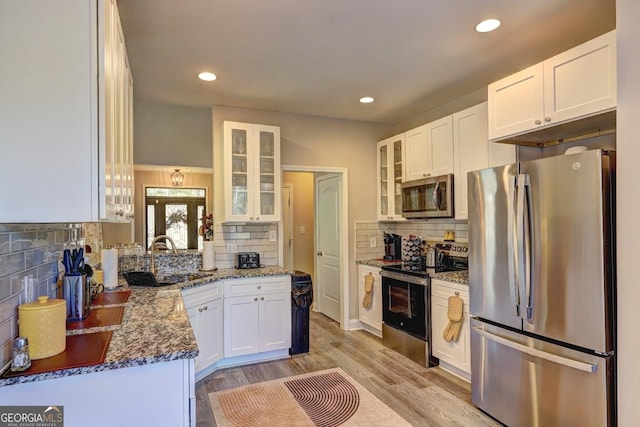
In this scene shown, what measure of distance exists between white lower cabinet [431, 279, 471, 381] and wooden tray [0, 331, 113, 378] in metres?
2.62

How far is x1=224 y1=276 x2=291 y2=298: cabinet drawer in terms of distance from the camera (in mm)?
3561

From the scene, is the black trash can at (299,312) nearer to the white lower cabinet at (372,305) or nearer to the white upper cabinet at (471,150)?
the white lower cabinet at (372,305)

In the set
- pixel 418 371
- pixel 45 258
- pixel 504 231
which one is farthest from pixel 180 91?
pixel 418 371

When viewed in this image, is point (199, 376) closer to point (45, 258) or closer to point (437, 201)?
point (45, 258)

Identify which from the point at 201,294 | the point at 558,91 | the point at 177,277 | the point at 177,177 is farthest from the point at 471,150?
the point at 177,177

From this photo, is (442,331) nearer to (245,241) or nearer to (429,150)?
(429,150)

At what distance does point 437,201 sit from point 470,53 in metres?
1.37

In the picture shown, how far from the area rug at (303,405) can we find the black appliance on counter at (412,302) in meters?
0.78

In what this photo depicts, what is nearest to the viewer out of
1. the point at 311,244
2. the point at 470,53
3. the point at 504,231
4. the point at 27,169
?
the point at 27,169

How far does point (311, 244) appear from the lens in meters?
6.73

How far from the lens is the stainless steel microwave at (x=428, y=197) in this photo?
3.60 metres

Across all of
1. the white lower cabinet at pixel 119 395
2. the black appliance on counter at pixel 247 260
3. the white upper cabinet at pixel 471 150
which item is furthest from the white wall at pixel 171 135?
the white lower cabinet at pixel 119 395

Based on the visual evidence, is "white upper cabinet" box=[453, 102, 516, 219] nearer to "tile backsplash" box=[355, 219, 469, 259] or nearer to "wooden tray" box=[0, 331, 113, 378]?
"tile backsplash" box=[355, 219, 469, 259]

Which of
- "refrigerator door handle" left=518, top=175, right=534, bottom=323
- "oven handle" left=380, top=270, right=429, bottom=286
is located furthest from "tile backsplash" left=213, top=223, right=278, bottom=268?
"refrigerator door handle" left=518, top=175, right=534, bottom=323
